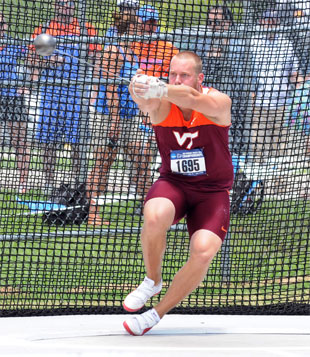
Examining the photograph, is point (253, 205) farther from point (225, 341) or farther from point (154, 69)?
point (225, 341)

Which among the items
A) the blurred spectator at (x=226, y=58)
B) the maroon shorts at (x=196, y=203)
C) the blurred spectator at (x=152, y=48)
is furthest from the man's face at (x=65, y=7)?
the maroon shorts at (x=196, y=203)

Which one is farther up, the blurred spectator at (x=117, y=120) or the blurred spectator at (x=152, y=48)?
the blurred spectator at (x=152, y=48)

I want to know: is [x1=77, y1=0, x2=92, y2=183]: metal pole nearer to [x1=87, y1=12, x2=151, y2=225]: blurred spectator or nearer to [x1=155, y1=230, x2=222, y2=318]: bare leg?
[x1=87, y1=12, x2=151, y2=225]: blurred spectator

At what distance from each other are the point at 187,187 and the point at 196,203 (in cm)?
10

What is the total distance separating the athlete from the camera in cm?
Result: 358

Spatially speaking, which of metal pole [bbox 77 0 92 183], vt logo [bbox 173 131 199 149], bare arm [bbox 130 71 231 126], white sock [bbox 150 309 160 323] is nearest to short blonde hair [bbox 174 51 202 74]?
bare arm [bbox 130 71 231 126]

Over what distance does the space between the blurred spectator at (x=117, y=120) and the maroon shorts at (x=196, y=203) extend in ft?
4.08

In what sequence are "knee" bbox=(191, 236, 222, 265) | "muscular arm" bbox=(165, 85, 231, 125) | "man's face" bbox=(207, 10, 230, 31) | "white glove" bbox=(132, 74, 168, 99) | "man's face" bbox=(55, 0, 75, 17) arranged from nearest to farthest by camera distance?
"white glove" bbox=(132, 74, 168, 99)
"muscular arm" bbox=(165, 85, 231, 125)
"knee" bbox=(191, 236, 222, 265)
"man's face" bbox=(55, 0, 75, 17)
"man's face" bbox=(207, 10, 230, 31)

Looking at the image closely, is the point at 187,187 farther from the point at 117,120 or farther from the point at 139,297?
the point at 117,120

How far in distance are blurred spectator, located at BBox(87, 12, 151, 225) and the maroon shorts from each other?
4.08ft

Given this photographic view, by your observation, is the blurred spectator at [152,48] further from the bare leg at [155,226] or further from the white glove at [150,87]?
the white glove at [150,87]

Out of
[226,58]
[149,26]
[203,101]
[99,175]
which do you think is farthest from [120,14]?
[203,101]

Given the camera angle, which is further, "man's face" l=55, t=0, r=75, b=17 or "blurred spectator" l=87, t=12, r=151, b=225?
"blurred spectator" l=87, t=12, r=151, b=225

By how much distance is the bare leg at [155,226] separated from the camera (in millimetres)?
3566
